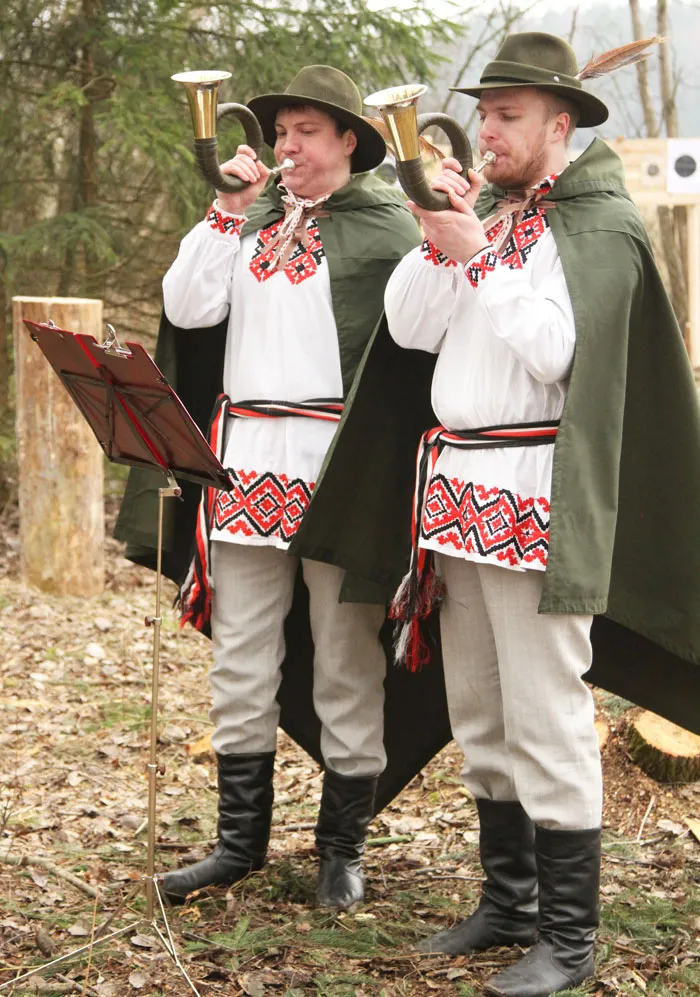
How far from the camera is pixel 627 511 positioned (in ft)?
10.2

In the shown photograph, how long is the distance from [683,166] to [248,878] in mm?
6626

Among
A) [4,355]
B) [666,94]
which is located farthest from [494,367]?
[666,94]

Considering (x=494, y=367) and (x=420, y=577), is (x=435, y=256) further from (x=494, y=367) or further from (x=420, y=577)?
(x=420, y=577)

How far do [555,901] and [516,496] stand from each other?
103 cm

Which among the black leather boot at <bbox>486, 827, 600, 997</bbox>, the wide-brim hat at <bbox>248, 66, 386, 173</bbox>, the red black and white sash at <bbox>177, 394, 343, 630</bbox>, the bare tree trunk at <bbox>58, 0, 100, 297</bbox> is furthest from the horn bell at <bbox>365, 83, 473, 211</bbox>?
the bare tree trunk at <bbox>58, 0, 100, 297</bbox>

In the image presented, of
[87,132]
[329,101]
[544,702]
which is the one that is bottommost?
[544,702]

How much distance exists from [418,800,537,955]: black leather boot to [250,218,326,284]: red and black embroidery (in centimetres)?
158

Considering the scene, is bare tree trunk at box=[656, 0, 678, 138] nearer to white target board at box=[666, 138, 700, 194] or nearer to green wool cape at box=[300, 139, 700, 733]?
white target board at box=[666, 138, 700, 194]

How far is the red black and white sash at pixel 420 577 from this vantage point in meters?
3.09

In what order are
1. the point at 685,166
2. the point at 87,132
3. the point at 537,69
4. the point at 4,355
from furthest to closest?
1. the point at 685,166
2. the point at 4,355
3. the point at 87,132
4. the point at 537,69

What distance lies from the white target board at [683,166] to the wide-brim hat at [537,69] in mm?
5991

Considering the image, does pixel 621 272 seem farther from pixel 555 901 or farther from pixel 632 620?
pixel 555 901

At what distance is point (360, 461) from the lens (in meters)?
3.39

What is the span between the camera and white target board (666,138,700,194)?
856 centimetres
